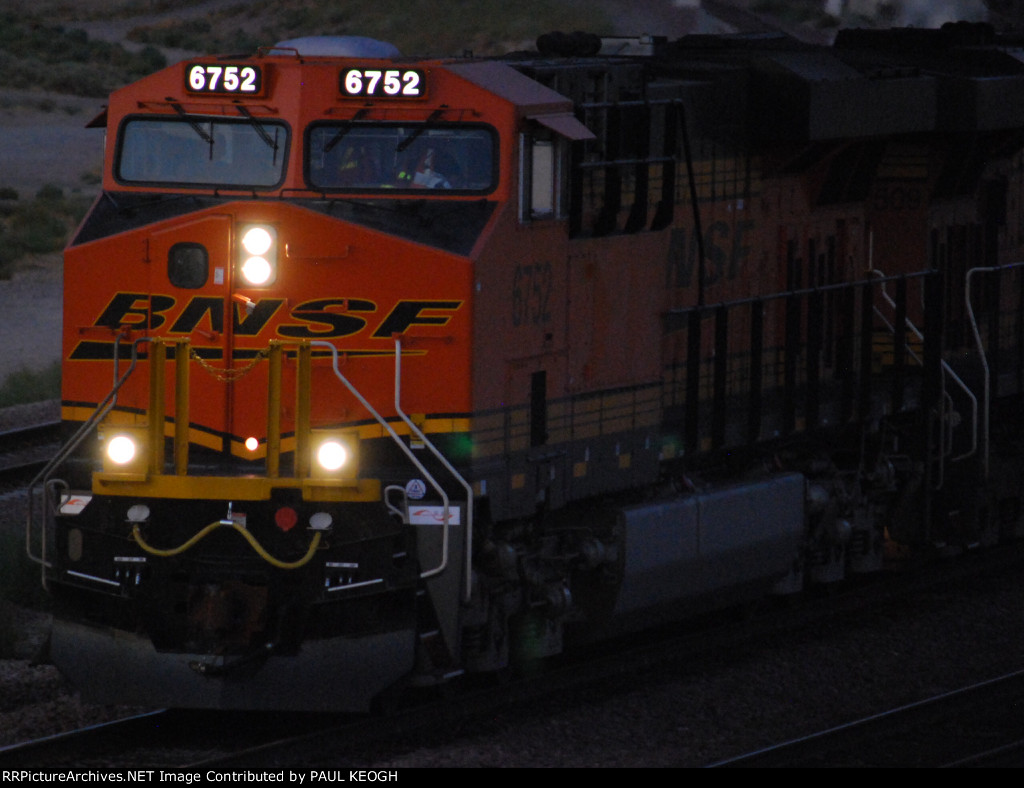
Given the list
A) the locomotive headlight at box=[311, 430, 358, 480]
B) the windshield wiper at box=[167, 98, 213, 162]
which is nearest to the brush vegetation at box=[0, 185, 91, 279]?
the windshield wiper at box=[167, 98, 213, 162]

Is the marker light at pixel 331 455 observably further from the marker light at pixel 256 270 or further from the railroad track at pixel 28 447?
the railroad track at pixel 28 447

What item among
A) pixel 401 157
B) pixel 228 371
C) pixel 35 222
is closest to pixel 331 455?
pixel 228 371

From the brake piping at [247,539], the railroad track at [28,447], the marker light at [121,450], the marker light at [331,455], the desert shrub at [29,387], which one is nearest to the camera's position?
the brake piping at [247,539]

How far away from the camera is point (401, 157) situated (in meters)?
10.5

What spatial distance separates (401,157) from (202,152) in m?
1.10

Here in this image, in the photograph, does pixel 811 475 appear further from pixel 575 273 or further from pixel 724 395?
pixel 575 273

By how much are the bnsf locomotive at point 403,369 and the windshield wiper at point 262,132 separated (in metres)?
0.02

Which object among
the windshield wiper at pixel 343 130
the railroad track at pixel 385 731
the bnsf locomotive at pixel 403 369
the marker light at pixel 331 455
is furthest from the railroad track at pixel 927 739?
the windshield wiper at pixel 343 130

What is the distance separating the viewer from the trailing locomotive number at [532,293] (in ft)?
35.1

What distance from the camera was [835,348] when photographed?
14461 mm

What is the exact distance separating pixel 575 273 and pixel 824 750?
3.02 m

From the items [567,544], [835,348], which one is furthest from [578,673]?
[835,348]

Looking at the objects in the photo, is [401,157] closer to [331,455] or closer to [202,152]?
[202,152]

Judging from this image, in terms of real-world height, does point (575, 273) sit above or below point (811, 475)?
above
